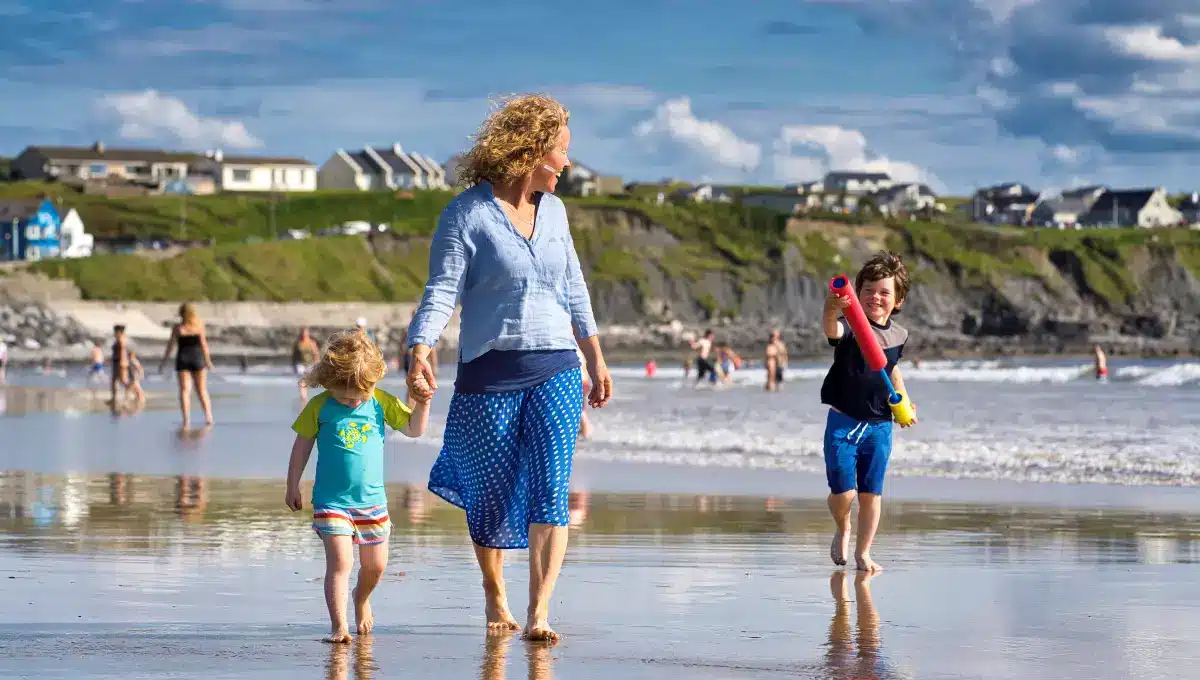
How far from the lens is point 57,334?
274 ft

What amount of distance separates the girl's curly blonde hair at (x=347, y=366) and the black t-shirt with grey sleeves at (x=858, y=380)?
2893 mm

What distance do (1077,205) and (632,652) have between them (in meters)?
197

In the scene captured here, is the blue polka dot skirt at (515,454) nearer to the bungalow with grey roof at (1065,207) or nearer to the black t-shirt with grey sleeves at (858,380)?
the black t-shirt with grey sleeves at (858,380)

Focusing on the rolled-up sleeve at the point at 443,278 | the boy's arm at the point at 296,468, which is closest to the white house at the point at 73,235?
the boy's arm at the point at 296,468

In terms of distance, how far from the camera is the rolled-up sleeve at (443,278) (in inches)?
255

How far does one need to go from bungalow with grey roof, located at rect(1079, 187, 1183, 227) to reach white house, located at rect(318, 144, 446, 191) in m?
75.0

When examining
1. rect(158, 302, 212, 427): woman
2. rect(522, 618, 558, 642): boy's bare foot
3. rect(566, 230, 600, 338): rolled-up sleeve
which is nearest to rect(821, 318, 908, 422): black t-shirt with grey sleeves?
rect(566, 230, 600, 338): rolled-up sleeve

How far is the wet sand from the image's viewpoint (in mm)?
5992

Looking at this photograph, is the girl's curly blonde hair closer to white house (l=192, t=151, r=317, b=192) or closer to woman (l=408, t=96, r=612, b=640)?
woman (l=408, t=96, r=612, b=640)

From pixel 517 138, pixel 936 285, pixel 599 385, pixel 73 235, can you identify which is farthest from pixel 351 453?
pixel 936 285

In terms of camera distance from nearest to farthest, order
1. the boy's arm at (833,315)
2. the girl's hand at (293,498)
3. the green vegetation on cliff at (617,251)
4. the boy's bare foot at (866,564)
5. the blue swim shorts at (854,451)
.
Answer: the girl's hand at (293,498) → the boy's arm at (833,315) → the boy's bare foot at (866,564) → the blue swim shorts at (854,451) → the green vegetation on cliff at (617,251)

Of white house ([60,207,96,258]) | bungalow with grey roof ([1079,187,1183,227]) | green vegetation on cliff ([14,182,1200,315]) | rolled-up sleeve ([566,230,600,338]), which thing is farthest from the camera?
bungalow with grey roof ([1079,187,1183,227])

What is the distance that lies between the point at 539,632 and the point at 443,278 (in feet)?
4.38

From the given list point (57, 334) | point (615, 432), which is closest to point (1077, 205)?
point (57, 334)
